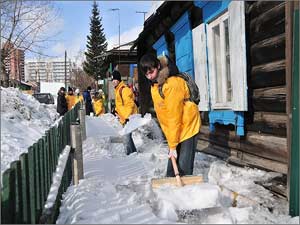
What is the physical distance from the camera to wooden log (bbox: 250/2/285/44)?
4738 mm

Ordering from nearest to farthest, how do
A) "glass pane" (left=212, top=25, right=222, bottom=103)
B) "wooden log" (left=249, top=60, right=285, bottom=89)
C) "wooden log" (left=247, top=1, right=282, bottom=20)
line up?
"wooden log" (left=249, top=60, right=285, bottom=89) < "wooden log" (left=247, top=1, right=282, bottom=20) < "glass pane" (left=212, top=25, right=222, bottom=103)

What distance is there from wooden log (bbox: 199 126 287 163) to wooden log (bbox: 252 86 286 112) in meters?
0.33

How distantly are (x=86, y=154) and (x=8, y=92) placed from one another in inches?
87.3

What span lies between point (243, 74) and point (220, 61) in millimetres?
1364

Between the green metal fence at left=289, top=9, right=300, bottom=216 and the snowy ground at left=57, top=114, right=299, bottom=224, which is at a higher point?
the green metal fence at left=289, top=9, right=300, bottom=216

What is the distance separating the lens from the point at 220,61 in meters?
6.84

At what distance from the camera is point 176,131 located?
4.56 meters

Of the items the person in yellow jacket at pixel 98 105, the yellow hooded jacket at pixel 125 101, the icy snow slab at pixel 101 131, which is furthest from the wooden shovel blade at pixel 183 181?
the person in yellow jacket at pixel 98 105

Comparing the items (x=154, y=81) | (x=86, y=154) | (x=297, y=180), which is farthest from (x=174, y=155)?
(x=86, y=154)

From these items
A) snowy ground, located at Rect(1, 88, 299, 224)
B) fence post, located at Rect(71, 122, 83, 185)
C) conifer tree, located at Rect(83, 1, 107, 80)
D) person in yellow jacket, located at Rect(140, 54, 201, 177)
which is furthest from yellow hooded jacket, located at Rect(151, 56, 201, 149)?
conifer tree, located at Rect(83, 1, 107, 80)

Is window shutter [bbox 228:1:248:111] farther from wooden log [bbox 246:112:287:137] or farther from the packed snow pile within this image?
the packed snow pile

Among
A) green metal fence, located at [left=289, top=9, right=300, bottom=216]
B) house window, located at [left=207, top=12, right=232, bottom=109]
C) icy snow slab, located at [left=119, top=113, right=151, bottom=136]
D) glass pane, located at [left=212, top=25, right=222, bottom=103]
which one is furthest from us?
icy snow slab, located at [left=119, top=113, right=151, bottom=136]

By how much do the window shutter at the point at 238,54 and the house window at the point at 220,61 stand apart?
524 millimetres

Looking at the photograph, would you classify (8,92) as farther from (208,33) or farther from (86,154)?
(208,33)
